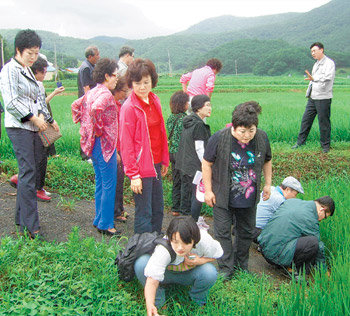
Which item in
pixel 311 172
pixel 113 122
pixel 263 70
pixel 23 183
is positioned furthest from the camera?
pixel 263 70

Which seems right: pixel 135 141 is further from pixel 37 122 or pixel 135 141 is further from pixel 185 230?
pixel 185 230

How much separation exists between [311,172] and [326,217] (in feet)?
8.93

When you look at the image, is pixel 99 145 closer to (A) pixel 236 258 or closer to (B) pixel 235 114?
(B) pixel 235 114

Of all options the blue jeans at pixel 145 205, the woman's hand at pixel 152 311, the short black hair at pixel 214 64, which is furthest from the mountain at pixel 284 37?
the woman's hand at pixel 152 311

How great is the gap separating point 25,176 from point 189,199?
200 cm

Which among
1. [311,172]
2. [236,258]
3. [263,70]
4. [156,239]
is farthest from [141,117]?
[263,70]

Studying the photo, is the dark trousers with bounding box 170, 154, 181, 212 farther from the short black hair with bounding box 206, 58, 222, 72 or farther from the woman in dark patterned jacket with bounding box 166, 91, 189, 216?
the short black hair with bounding box 206, 58, 222, 72

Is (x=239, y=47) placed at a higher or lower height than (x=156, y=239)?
higher

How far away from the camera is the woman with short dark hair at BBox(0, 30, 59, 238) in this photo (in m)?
3.25

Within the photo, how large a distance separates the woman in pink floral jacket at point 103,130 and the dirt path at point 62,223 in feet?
1.08

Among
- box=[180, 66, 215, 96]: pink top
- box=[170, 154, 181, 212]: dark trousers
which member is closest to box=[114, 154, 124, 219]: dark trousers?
box=[170, 154, 181, 212]: dark trousers

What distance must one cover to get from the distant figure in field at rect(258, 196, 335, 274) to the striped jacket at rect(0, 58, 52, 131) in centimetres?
255

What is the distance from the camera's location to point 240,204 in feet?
10.5

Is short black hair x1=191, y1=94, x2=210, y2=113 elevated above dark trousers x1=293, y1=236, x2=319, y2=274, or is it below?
above
